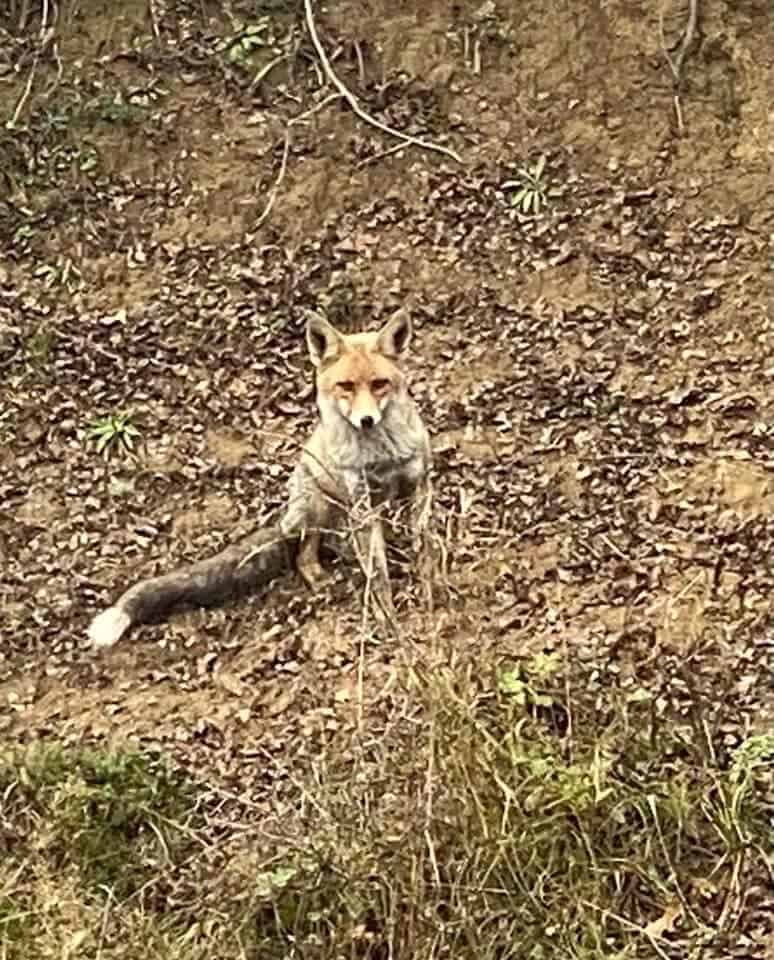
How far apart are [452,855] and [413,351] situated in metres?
3.45

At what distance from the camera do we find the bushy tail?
302 inches

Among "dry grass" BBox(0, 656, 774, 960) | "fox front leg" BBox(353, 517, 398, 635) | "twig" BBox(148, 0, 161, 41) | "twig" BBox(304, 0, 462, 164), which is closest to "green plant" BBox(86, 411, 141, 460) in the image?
"fox front leg" BBox(353, 517, 398, 635)

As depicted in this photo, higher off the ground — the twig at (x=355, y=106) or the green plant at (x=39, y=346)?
the twig at (x=355, y=106)

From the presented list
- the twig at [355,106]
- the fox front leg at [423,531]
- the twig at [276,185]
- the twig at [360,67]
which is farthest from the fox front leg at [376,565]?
the twig at [360,67]

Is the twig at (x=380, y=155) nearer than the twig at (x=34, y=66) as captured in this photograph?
Yes

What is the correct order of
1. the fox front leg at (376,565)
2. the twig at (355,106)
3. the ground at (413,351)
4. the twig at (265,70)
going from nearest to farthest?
the fox front leg at (376,565) → the ground at (413,351) → the twig at (355,106) → the twig at (265,70)

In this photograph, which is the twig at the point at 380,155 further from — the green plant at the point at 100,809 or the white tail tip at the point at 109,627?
the green plant at the point at 100,809

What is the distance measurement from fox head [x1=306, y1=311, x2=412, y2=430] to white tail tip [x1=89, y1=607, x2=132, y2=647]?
3.66 ft

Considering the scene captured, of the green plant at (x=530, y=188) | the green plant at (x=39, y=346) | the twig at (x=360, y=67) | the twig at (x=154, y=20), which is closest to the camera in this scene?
the green plant at (x=39, y=346)

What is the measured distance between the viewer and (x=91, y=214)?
1015 cm

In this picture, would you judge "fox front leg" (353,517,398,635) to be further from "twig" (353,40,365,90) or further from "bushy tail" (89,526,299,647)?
"twig" (353,40,365,90)

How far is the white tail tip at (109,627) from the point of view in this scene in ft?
25.0

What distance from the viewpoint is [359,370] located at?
7762 millimetres

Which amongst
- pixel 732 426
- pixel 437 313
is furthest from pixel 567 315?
pixel 732 426
